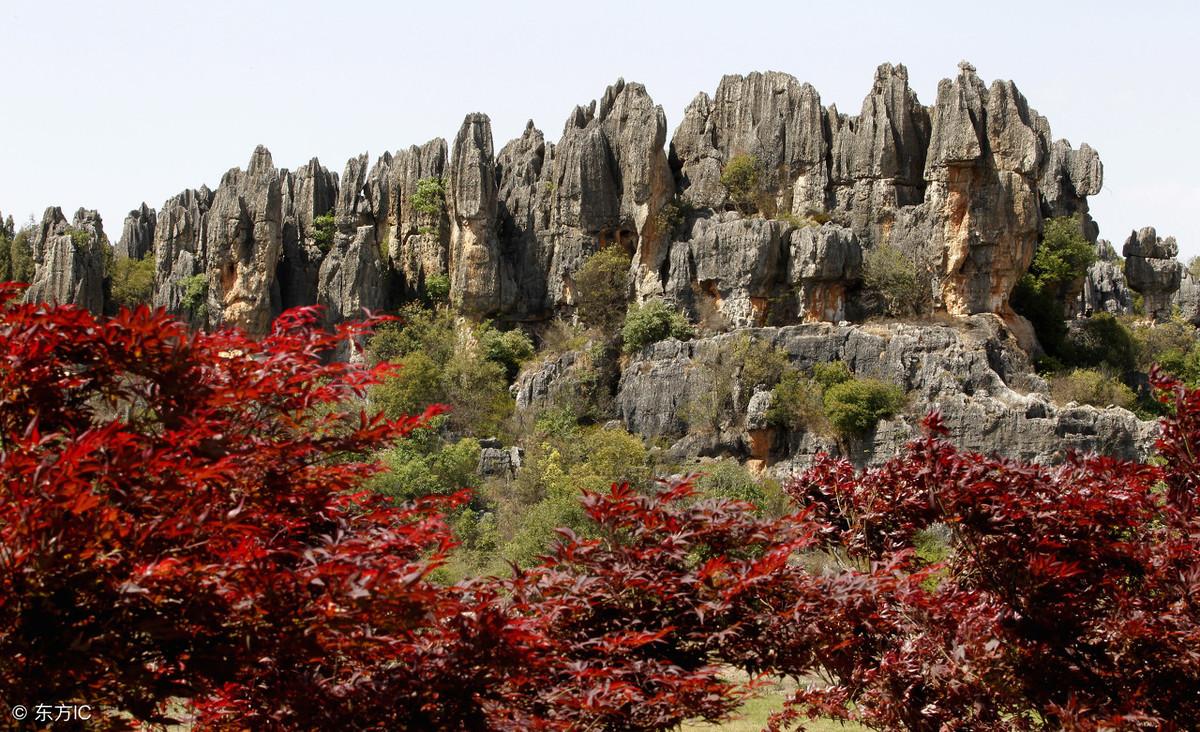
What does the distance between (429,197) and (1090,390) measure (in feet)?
80.1

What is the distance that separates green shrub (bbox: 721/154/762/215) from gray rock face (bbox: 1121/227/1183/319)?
2439 centimetres

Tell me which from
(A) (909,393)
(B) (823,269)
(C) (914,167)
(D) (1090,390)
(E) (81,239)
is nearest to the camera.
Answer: (A) (909,393)

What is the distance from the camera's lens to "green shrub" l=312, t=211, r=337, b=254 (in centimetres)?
5203

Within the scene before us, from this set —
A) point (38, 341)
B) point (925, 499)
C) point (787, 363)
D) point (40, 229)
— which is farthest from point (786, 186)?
point (38, 341)

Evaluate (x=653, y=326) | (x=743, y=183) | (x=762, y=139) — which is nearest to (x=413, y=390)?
(x=653, y=326)

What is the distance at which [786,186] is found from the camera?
47.3 meters

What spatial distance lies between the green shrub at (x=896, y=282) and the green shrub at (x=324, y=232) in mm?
21060

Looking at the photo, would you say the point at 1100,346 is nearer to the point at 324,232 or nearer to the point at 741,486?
the point at 741,486

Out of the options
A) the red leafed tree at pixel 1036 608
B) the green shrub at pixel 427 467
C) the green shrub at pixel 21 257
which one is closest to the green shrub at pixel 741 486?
the green shrub at pixel 427 467

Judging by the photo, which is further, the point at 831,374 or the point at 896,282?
the point at 896,282

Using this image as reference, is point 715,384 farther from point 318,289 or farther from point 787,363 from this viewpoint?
point 318,289

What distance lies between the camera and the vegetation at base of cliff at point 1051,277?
4481cm

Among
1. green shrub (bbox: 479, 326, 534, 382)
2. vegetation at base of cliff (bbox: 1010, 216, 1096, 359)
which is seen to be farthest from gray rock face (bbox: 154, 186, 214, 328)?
vegetation at base of cliff (bbox: 1010, 216, 1096, 359)

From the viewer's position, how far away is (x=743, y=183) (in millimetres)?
47125
